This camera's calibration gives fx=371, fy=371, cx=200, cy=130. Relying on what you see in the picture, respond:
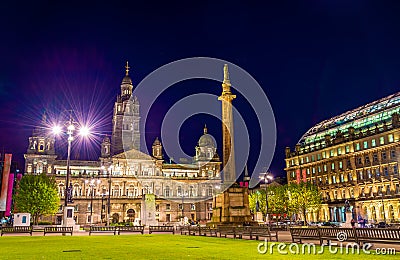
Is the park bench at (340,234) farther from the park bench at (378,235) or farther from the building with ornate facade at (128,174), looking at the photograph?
the building with ornate facade at (128,174)

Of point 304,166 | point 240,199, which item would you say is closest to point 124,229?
point 240,199

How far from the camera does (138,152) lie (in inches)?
4626

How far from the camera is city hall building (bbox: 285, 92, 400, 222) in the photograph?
7688 centimetres

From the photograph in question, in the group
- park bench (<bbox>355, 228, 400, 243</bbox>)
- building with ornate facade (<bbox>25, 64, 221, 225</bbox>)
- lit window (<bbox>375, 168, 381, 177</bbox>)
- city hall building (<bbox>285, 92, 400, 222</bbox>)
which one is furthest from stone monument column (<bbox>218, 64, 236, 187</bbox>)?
Result: building with ornate facade (<bbox>25, 64, 221, 225</bbox>)

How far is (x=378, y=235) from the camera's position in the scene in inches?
776

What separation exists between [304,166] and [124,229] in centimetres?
7367

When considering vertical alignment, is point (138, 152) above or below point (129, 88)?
below

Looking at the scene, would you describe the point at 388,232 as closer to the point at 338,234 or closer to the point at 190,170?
the point at 338,234

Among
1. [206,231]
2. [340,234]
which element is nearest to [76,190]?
[206,231]

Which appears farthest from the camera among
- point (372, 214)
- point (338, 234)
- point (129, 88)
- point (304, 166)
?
point (129, 88)

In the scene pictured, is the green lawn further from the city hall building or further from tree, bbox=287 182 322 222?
the city hall building

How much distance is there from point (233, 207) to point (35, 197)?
48.2 meters

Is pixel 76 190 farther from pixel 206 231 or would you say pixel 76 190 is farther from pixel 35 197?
pixel 206 231

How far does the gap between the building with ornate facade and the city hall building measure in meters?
34.1
